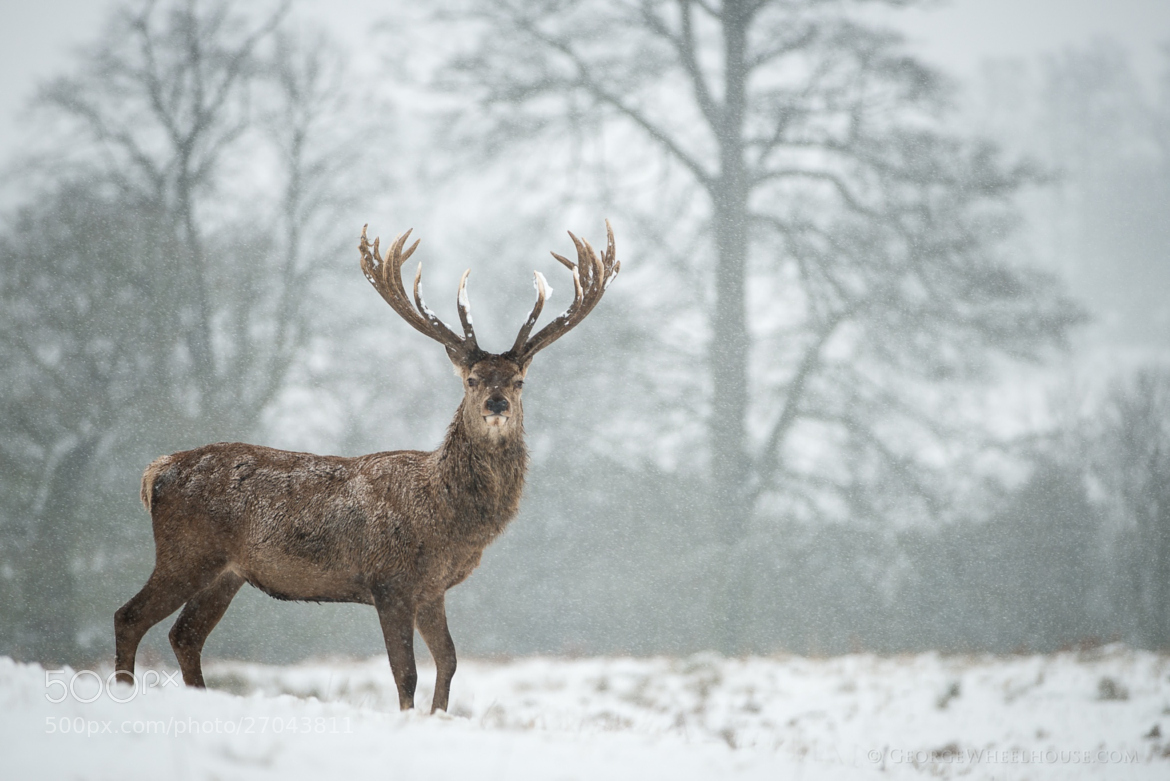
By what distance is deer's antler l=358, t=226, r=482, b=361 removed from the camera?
465 centimetres

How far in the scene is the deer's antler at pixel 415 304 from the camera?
4.65m

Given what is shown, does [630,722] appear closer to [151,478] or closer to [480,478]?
[480,478]

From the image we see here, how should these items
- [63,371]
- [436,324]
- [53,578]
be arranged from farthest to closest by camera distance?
1. [63,371]
2. [53,578]
3. [436,324]

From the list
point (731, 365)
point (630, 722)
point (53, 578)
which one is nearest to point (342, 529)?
point (630, 722)

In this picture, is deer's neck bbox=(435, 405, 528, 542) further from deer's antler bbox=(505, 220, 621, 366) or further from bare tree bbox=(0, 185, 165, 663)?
bare tree bbox=(0, 185, 165, 663)

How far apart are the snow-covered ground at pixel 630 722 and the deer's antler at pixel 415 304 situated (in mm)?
1788

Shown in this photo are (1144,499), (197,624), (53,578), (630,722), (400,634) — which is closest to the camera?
(400,634)

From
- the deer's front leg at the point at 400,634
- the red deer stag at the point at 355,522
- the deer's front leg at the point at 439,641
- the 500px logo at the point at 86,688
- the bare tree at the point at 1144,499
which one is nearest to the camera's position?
the 500px logo at the point at 86,688

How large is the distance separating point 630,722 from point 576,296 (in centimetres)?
317

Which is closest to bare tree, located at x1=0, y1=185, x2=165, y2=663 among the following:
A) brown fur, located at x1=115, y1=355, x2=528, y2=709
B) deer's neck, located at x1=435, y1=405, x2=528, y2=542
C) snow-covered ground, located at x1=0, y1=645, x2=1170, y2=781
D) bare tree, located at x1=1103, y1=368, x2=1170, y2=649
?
snow-covered ground, located at x1=0, y1=645, x2=1170, y2=781

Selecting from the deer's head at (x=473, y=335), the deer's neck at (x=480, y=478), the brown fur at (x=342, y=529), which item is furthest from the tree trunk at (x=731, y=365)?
the brown fur at (x=342, y=529)

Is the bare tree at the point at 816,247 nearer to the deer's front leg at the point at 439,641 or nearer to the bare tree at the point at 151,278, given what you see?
the bare tree at the point at 151,278

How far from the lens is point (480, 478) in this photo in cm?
457

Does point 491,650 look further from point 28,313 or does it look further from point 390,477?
point 390,477
